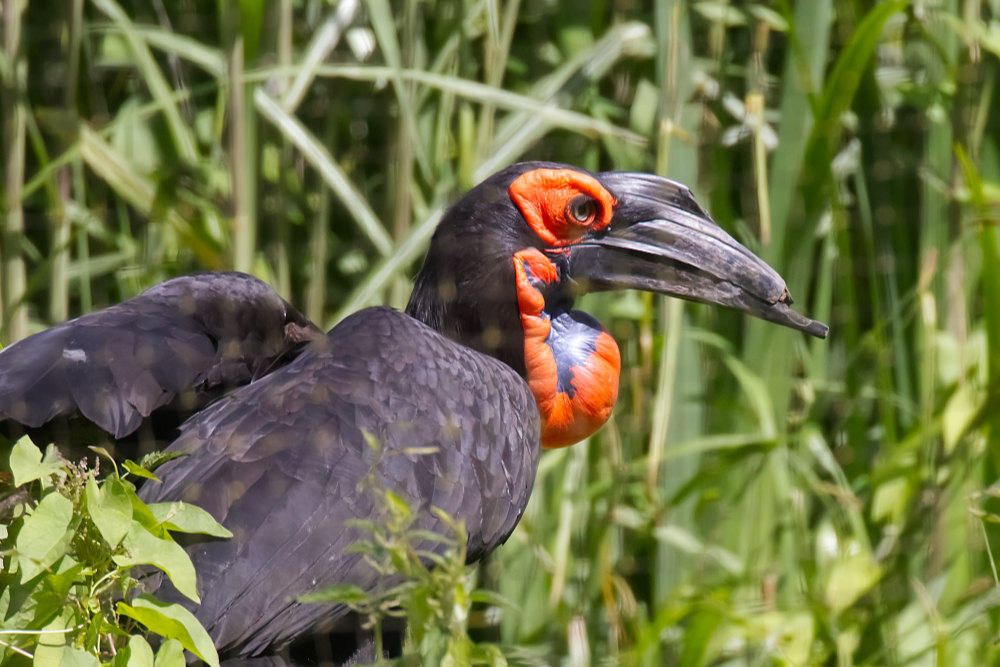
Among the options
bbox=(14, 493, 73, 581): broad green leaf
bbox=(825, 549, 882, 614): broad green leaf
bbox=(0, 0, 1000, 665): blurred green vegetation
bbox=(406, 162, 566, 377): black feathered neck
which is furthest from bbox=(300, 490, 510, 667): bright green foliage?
bbox=(825, 549, 882, 614): broad green leaf

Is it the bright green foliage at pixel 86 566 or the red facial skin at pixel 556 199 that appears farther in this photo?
the red facial skin at pixel 556 199

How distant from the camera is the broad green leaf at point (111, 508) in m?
0.77

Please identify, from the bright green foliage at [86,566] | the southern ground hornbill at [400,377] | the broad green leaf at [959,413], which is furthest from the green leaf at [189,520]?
the broad green leaf at [959,413]

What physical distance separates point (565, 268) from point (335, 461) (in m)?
0.43

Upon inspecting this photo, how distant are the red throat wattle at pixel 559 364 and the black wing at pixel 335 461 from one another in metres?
0.09

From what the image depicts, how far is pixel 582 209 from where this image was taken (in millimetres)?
1311

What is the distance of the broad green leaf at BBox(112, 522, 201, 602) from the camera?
2.57 feet

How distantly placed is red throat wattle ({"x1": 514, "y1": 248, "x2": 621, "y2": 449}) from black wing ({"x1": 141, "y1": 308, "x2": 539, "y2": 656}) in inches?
3.5

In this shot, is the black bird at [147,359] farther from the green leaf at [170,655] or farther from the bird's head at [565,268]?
the green leaf at [170,655]

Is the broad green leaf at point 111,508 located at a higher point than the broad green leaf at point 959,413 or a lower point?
higher

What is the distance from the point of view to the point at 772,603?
160 cm

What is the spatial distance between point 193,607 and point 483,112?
2.88 ft

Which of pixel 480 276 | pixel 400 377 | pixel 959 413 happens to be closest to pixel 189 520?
pixel 400 377

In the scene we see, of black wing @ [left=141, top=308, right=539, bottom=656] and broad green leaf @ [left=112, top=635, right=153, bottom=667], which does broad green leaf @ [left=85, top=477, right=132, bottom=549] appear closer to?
broad green leaf @ [left=112, top=635, right=153, bottom=667]
